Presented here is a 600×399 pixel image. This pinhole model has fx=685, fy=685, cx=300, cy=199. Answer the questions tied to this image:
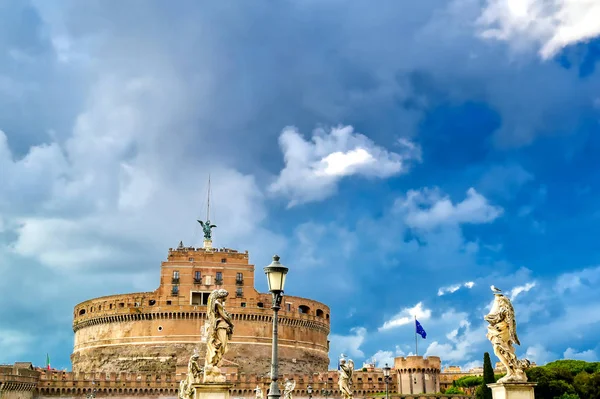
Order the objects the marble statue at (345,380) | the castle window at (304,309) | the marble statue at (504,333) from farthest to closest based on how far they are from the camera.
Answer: the castle window at (304,309)
the marble statue at (345,380)
the marble statue at (504,333)

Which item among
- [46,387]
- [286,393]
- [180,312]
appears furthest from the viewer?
[180,312]

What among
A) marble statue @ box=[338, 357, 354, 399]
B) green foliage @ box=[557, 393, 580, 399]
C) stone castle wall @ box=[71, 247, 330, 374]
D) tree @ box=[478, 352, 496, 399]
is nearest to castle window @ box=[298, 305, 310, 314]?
stone castle wall @ box=[71, 247, 330, 374]

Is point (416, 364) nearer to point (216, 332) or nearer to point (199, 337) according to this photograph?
point (199, 337)

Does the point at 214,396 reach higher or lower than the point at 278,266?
lower

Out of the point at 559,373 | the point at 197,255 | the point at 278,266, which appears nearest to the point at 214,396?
the point at 278,266

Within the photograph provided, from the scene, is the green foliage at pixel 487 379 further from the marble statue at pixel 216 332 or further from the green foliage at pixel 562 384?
the marble statue at pixel 216 332

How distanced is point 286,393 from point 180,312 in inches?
2211

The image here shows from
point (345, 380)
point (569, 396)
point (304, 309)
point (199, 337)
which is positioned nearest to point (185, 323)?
point (199, 337)

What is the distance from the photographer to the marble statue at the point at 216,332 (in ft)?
50.5

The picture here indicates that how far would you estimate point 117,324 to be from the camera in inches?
3743

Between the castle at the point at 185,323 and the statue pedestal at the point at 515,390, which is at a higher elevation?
the castle at the point at 185,323

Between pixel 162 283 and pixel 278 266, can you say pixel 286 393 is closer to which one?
pixel 278 266

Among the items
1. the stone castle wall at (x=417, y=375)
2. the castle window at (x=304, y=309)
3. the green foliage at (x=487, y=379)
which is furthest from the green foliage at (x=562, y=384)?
the castle window at (x=304, y=309)

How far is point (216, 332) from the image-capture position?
1562cm
